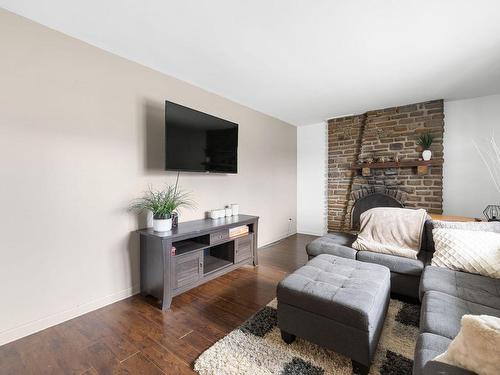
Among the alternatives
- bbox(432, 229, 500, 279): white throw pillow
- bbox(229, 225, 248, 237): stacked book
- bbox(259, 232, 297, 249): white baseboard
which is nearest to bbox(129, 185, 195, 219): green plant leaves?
bbox(229, 225, 248, 237): stacked book

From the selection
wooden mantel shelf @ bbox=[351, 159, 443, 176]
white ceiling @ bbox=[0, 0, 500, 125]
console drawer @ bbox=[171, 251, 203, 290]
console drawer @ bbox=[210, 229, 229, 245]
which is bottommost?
console drawer @ bbox=[171, 251, 203, 290]

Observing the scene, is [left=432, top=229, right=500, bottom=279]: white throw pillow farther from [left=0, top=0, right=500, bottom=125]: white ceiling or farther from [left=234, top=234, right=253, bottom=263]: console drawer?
[left=234, top=234, right=253, bottom=263]: console drawer

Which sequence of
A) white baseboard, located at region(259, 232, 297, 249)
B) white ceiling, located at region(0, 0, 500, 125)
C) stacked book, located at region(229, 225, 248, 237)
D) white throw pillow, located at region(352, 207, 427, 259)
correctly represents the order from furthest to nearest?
1. white baseboard, located at region(259, 232, 297, 249)
2. stacked book, located at region(229, 225, 248, 237)
3. white throw pillow, located at region(352, 207, 427, 259)
4. white ceiling, located at region(0, 0, 500, 125)

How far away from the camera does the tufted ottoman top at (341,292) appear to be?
133cm

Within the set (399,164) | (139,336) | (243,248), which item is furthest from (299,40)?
(399,164)

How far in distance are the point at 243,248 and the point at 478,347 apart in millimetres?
2344

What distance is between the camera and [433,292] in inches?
60.5

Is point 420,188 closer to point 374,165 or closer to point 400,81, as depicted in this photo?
point 374,165

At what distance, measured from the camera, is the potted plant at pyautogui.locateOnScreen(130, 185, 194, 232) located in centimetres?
219

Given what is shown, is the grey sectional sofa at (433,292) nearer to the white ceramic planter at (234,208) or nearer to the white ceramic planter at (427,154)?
the white ceramic planter at (234,208)

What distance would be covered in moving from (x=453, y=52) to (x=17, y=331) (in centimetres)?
424

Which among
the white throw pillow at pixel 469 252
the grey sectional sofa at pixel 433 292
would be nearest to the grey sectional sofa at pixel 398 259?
the grey sectional sofa at pixel 433 292

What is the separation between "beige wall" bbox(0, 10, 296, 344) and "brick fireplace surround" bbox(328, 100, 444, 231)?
3124mm

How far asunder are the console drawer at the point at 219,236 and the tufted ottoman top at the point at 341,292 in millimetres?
1066
